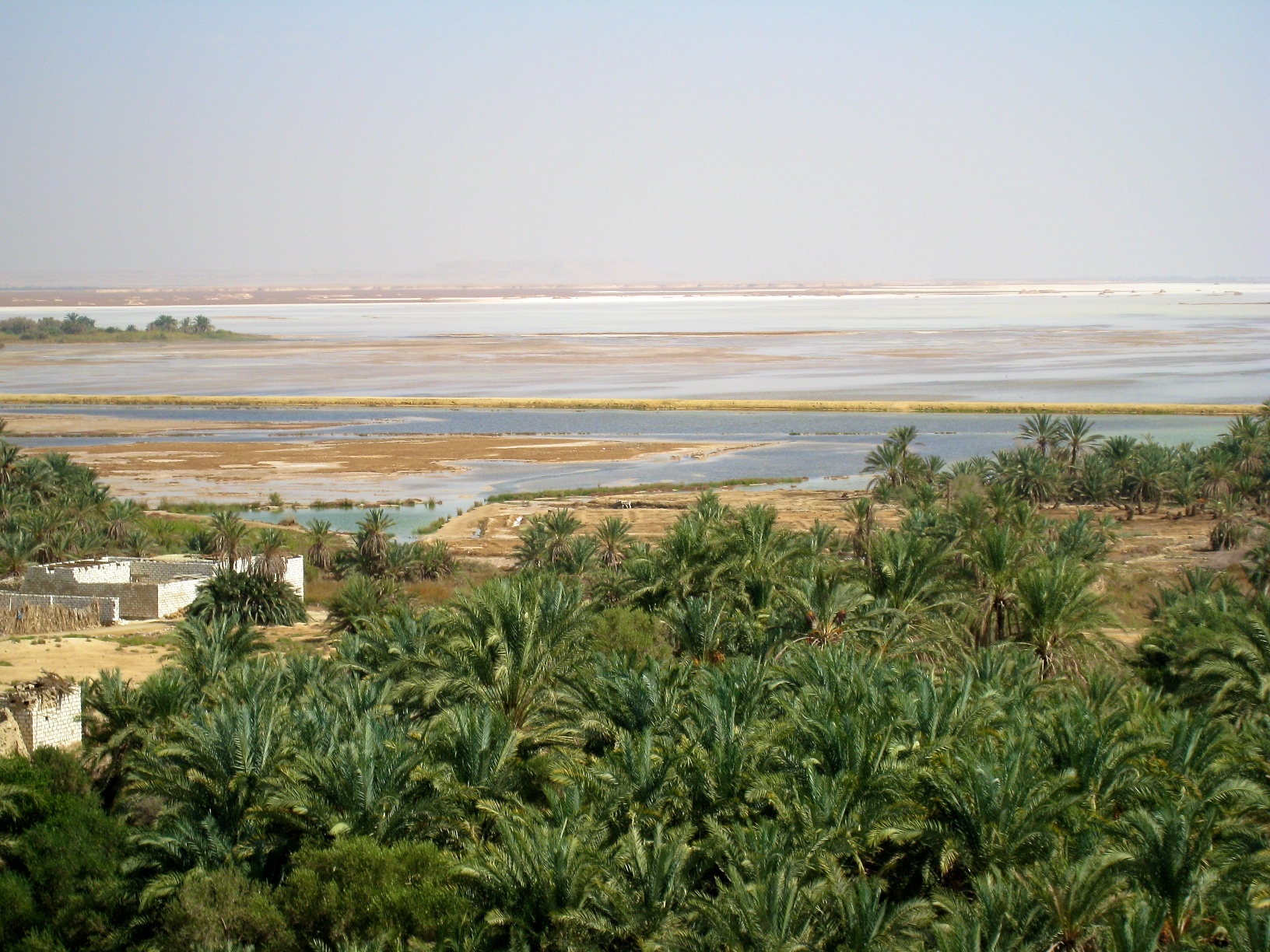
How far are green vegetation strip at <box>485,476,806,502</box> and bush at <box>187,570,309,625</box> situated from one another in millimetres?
21262

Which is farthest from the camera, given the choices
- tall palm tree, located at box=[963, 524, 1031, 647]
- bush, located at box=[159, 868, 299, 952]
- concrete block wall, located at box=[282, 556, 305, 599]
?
concrete block wall, located at box=[282, 556, 305, 599]

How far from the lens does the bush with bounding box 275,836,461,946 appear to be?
40.0 ft

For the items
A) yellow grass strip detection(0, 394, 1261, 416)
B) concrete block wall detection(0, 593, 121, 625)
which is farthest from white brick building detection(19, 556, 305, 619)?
yellow grass strip detection(0, 394, 1261, 416)

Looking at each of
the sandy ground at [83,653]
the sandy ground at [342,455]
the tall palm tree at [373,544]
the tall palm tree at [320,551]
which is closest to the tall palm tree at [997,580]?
the sandy ground at [83,653]

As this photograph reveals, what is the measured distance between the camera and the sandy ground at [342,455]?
201 feet

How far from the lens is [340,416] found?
8425 cm

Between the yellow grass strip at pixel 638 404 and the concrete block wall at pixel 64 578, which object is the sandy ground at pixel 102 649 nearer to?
the concrete block wall at pixel 64 578

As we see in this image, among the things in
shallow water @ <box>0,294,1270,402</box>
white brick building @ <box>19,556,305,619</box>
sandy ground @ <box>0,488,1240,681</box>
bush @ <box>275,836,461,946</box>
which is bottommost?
sandy ground @ <box>0,488,1240,681</box>

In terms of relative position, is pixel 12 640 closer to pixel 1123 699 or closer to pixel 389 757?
pixel 389 757

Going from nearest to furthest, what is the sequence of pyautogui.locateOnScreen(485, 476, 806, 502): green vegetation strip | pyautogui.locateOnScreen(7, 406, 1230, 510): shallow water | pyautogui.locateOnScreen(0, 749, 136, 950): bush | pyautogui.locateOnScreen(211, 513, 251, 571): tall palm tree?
pyautogui.locateOnScreen(0, 749, 136, 950): bush, pyautogui.locateOnScreen(211, 513, 251, 571): tall palm tree, pyautogui.locateOnScreen(485, 476, 806, 502): green vegetation strip, pyautogui.locateOnScreen(7, 406, 1230, 510): shallow water

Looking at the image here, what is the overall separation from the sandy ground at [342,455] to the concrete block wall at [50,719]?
38.8m

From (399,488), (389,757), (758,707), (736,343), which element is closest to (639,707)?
(758,707)

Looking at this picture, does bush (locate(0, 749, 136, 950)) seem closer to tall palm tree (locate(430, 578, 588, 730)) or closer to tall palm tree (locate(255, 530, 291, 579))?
tall palm tree (locate(430, 578, 588, 730))

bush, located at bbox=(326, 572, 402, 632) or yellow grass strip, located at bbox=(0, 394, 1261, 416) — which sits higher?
yellow grass strip, located at bbox=(0, 394, 1261, 416)
